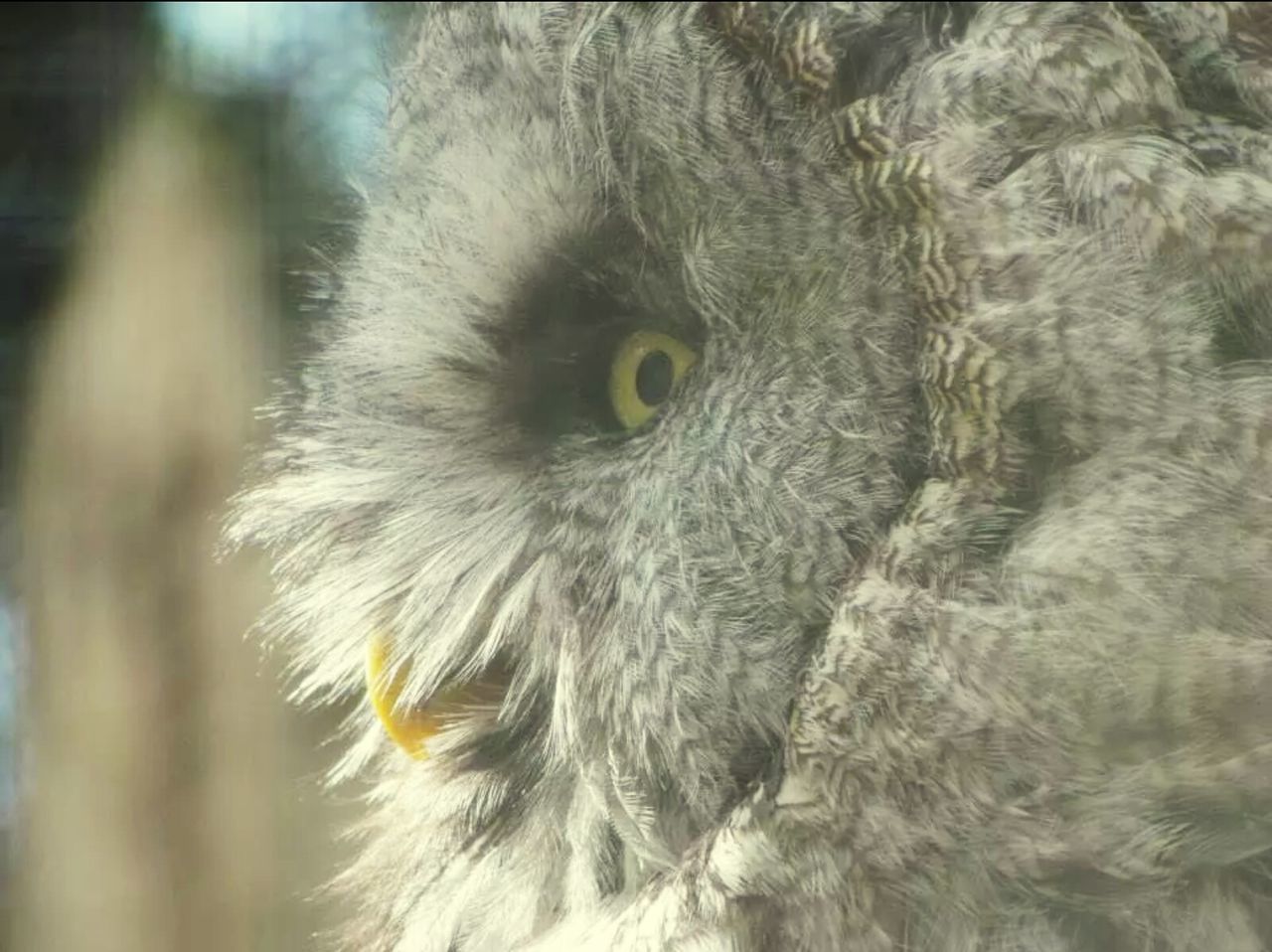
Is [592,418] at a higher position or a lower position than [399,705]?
higher

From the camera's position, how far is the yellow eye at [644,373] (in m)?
0.66

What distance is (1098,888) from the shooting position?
0.58 meters

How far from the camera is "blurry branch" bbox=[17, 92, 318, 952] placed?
703mm

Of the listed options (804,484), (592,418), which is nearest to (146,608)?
(592,418)

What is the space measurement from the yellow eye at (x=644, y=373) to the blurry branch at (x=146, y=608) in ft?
0.77

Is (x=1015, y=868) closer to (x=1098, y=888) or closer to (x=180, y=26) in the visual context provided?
(x=1098, y=888)

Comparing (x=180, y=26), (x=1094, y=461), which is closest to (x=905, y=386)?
(x=1094, y=461)

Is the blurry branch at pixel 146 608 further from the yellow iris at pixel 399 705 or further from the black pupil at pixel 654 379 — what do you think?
the black pupil at pixel 654 379

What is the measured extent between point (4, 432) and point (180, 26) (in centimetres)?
29

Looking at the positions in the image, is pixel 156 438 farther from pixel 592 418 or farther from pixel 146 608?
pixel 592 418

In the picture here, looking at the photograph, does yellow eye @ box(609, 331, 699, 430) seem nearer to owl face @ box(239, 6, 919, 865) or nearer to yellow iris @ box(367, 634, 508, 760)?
owl face @ box(239, 6, 919, 865)

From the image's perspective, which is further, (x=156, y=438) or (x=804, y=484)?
(x=156, y=438)

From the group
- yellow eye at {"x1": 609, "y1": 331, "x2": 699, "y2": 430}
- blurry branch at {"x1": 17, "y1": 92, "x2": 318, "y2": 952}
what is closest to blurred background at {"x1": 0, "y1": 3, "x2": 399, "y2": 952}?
blurry branch at {"x1": 17, "y1": 92, "x2": 318, "y2": 952}

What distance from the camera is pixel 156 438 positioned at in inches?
29.5
